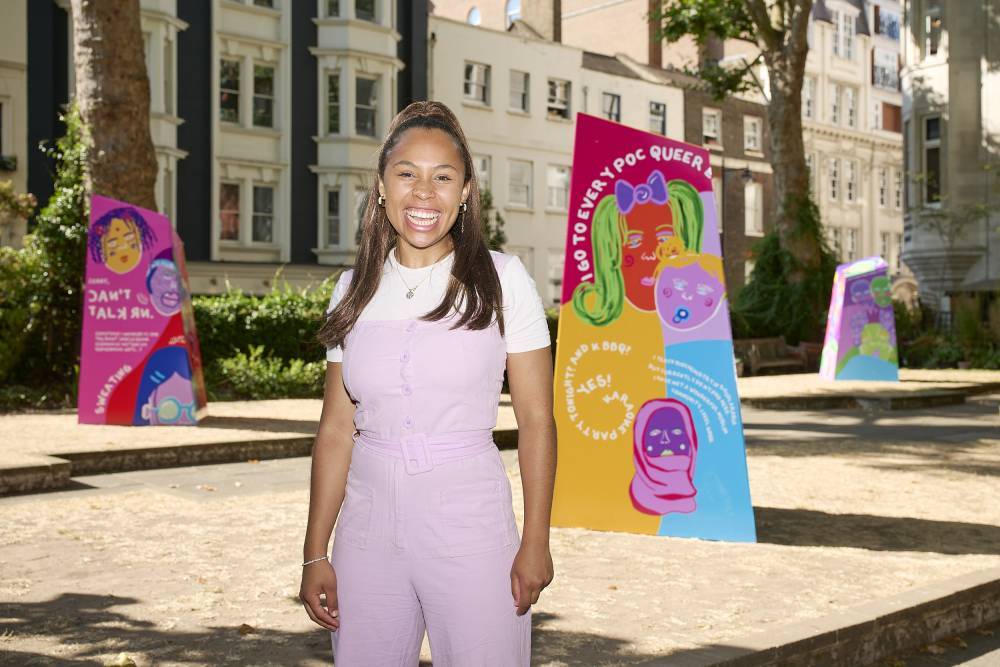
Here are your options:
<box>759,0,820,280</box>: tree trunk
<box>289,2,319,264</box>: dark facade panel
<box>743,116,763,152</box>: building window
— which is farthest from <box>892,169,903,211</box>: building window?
<box>289,2,319,264</box>: dark facade panel

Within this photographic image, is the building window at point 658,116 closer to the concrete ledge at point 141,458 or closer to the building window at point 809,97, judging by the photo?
the building window at point 809,97

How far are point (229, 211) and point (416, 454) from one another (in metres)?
30.8

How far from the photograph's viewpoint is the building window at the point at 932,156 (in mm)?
36156

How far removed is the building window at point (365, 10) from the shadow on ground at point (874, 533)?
2845 centimetres

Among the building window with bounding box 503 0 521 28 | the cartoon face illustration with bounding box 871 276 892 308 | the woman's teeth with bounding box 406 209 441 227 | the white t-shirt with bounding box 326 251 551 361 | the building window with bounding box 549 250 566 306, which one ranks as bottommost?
the white t-shirt with bounding box 326 251 551 361

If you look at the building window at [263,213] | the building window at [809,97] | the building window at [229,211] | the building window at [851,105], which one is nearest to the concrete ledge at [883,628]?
the building window at [229,211]

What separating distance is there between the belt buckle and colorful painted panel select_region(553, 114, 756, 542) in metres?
4.85

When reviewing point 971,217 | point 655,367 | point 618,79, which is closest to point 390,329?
point 655,367

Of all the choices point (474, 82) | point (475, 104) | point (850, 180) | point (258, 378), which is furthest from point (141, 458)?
point (850, 180)

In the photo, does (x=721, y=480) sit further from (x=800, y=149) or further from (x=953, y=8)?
(x=953, y=8)

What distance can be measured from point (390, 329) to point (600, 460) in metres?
5.11

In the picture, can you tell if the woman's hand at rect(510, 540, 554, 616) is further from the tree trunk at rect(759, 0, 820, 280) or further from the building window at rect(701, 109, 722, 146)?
the building window at rect(701, 109, 722, 146)

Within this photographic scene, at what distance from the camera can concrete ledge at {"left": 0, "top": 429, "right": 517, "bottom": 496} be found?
374 inches

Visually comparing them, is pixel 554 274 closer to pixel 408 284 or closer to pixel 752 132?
pixel 752 132
